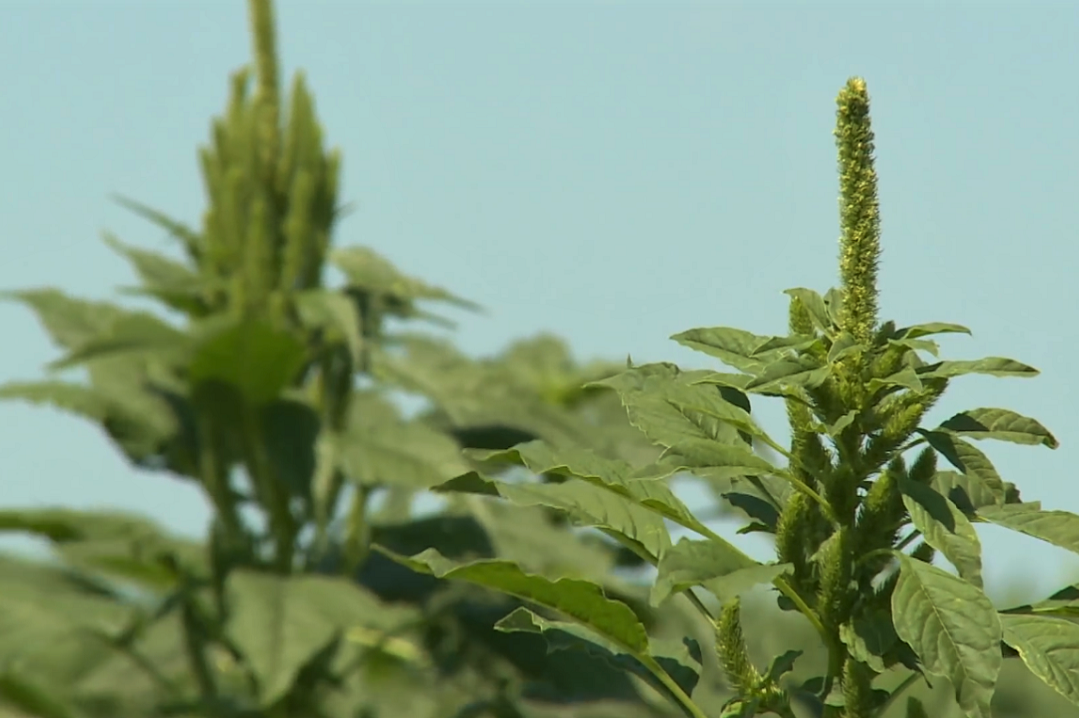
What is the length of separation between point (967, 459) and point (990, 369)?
12 cm

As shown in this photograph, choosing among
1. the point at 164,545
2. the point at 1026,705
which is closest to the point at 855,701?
the point at 164,545

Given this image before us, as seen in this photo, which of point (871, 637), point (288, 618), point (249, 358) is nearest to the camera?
point (871, 637)

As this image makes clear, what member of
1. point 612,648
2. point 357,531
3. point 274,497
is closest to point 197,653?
point 274,497

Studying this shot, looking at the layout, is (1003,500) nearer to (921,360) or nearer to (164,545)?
(921,360)

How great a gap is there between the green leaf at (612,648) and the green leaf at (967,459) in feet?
1.31

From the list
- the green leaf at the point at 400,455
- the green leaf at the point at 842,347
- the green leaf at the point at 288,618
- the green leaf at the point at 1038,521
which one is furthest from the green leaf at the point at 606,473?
the green leaf at the point at 400,455

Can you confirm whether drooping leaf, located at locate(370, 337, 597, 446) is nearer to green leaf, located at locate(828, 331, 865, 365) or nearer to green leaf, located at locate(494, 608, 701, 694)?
green leaf, located at locate(494, 608, 701, 694)

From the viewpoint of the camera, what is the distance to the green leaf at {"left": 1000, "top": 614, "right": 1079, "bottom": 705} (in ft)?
5.49

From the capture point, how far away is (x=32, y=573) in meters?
4.46

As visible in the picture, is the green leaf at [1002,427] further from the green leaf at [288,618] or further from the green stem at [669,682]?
the green leaf at [288,618]

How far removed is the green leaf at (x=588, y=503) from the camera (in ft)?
5.76

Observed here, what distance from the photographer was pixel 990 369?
174 centimetres

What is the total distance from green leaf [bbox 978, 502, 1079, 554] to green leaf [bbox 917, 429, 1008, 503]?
0.06ft

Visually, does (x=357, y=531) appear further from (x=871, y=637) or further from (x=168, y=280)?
(x=871, y=637)
